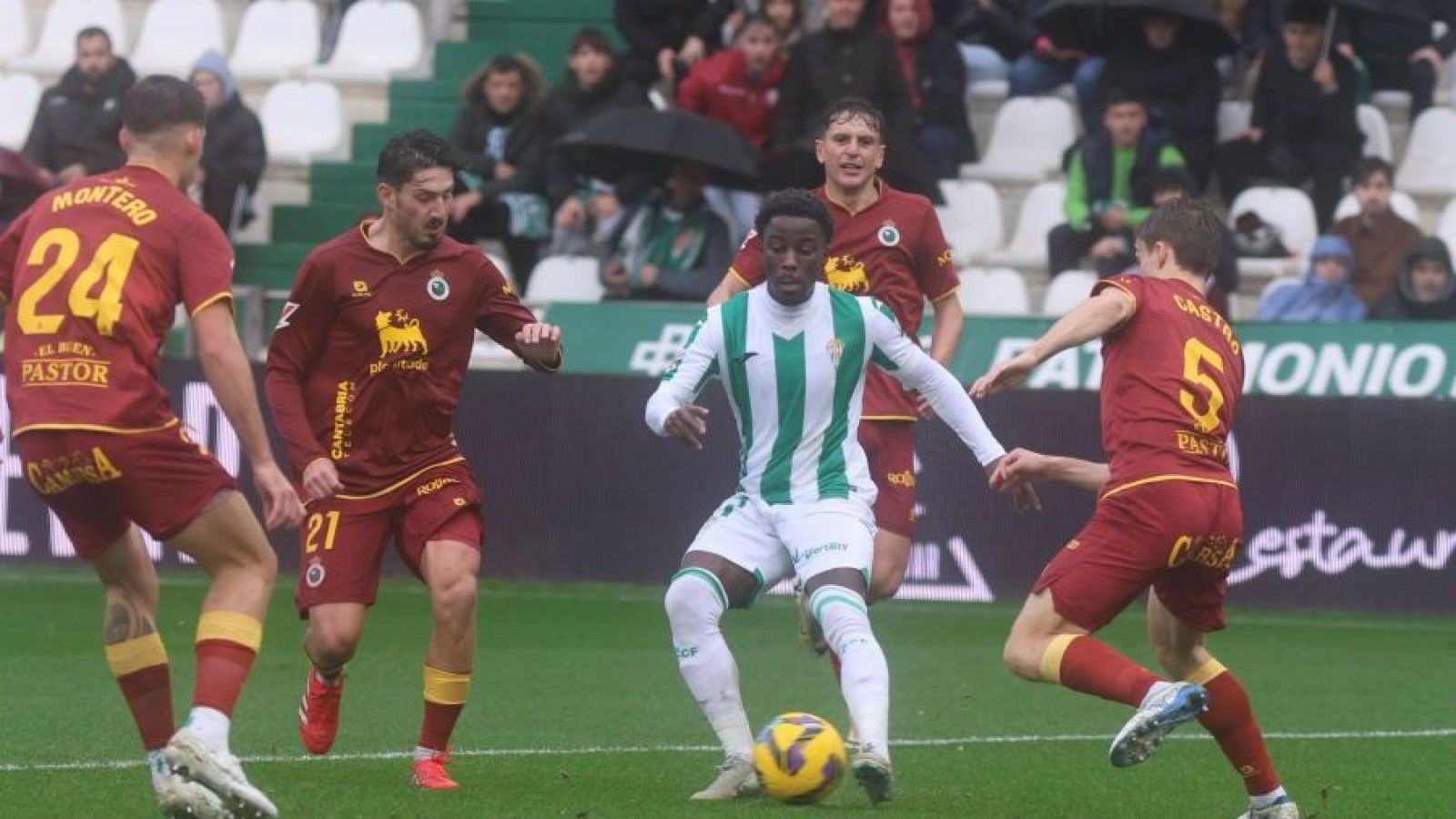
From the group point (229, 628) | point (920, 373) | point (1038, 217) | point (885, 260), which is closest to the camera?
point (229, 628)

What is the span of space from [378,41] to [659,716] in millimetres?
11631

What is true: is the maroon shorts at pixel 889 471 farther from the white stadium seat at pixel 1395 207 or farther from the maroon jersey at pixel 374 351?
the white stadium seat at pixel 1395 207

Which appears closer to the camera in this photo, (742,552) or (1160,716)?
(1160,716)

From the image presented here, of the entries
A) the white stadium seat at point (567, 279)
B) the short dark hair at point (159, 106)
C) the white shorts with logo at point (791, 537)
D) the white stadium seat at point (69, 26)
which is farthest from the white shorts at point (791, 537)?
the white stadium seat at point (69, 26)

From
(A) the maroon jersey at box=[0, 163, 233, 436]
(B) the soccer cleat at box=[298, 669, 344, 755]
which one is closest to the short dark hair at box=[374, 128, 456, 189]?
(A) the maroon jersey at box=[0, 163, 233, 436]

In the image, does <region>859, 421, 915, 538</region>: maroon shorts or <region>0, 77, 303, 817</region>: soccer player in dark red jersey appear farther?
<region>859, 421, 915, 538</region>: maroon shorts

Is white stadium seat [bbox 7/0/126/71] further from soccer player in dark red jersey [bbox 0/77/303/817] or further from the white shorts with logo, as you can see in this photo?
soccer player in dark red jersey [bbox 0/77/303/817]

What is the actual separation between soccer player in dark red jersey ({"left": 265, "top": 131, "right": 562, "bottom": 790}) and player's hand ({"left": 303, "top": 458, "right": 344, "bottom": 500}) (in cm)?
42

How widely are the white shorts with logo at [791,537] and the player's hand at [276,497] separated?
5.18ft

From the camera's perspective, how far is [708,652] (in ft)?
28.4

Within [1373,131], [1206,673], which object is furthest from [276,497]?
[1373,131]

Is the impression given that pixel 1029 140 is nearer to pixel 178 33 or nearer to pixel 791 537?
pixel 178 33

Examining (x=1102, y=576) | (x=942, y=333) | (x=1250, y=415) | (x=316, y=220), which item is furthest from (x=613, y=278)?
(x=1102, y=576)

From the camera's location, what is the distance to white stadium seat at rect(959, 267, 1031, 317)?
698 inches
